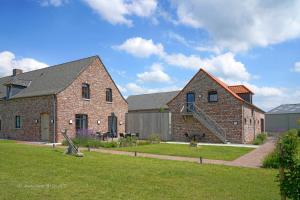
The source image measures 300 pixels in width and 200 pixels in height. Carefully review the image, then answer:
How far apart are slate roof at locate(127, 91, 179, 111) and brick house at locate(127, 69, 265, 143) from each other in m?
10.8

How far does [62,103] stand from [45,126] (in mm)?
2665

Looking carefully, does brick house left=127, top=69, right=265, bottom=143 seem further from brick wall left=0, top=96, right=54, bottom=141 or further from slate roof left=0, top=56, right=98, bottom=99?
brick wall left=0, top=96, right=54, bottom=141

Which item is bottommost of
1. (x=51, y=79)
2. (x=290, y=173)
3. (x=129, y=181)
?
(x=129, y=181)

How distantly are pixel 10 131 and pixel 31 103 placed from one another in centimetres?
453

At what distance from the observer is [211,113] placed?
26328mm

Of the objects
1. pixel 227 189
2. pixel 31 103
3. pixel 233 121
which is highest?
pixel 31 103

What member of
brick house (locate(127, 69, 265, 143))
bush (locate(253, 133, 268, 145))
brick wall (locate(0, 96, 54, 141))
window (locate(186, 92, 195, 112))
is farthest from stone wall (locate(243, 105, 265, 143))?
brick wall (locate(0, 96, 54, 141))

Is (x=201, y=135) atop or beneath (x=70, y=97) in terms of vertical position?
beneath

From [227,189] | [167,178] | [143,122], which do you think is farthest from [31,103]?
[227,189]

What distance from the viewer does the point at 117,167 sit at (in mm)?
10891

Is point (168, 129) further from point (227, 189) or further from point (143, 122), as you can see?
point (227, 189)

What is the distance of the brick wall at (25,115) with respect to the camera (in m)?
24.7

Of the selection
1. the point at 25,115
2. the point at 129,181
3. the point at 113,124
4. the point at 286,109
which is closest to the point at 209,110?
the point at 113,124

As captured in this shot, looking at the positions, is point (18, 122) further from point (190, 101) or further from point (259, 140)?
point (259, 140)
